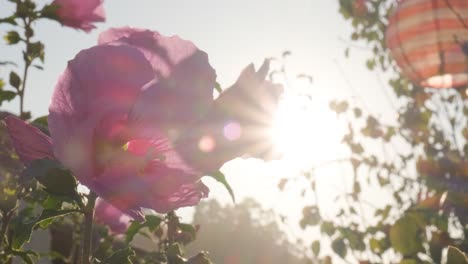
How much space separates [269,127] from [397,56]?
245 cm

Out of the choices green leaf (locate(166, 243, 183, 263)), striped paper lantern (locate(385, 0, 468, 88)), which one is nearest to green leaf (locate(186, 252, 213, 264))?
green leaf (locate(166, 243, 183, 263))

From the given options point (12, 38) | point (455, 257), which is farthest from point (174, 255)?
point (12, 38)

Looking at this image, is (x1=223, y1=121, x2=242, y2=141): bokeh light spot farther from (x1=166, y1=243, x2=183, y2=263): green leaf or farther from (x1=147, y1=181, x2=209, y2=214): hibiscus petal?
(x1=166, y1=243, x2=183, y2=263): green leaf

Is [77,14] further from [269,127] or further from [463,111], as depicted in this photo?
[463,111]

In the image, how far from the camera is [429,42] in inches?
106

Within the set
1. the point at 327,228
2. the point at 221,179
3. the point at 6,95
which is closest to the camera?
the point at 221,179

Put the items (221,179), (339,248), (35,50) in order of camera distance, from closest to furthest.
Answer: (221,179), (35,50), (339,248)

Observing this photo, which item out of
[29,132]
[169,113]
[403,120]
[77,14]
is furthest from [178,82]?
[403,120]

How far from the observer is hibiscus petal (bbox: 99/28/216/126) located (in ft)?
1.86

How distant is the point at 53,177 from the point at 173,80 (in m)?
0.18

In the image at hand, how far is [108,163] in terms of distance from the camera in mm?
561

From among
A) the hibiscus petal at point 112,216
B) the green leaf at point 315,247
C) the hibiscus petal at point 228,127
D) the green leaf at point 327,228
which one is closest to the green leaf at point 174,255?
the hibiscus petal at point 228,127

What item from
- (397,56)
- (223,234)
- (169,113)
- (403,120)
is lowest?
(223,234)

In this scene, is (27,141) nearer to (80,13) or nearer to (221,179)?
(221,179)
